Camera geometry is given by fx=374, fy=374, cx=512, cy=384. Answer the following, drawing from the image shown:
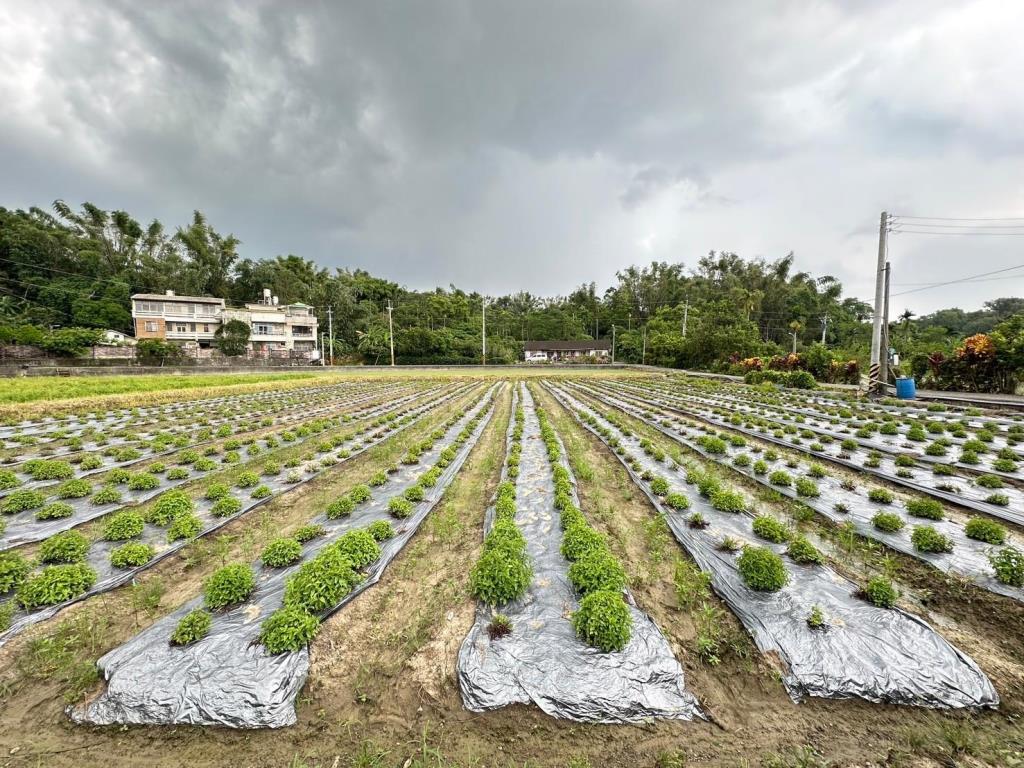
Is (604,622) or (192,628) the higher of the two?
(604,622)

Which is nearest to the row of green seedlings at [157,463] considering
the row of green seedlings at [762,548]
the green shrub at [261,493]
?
the green shrub at [261,493]

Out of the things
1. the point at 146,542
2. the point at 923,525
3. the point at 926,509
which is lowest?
the point at 146,542

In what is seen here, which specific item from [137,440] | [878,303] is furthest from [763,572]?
[878,303]

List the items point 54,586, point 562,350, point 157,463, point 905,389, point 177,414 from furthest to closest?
point 562,350 < point 905,389 < point 177,414 < point 157,463 < point 54,586

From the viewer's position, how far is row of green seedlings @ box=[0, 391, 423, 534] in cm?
587

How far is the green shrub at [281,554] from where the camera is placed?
14.5 feet

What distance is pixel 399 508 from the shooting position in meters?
5.86

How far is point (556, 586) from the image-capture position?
410 centimetres

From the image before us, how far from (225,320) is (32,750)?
5811 cm

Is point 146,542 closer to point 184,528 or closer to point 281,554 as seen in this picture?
point 184,528

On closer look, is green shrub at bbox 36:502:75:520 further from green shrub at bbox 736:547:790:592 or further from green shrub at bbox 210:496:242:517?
green shrub at bbox 736:547:790:592

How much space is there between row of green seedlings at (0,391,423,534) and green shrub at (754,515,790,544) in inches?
313

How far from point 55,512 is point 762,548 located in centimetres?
978

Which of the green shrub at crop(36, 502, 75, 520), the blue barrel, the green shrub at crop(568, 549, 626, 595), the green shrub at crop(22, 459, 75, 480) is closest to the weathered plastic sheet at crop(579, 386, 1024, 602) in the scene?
the green shrub at crop(568, 549, 626, 595)
